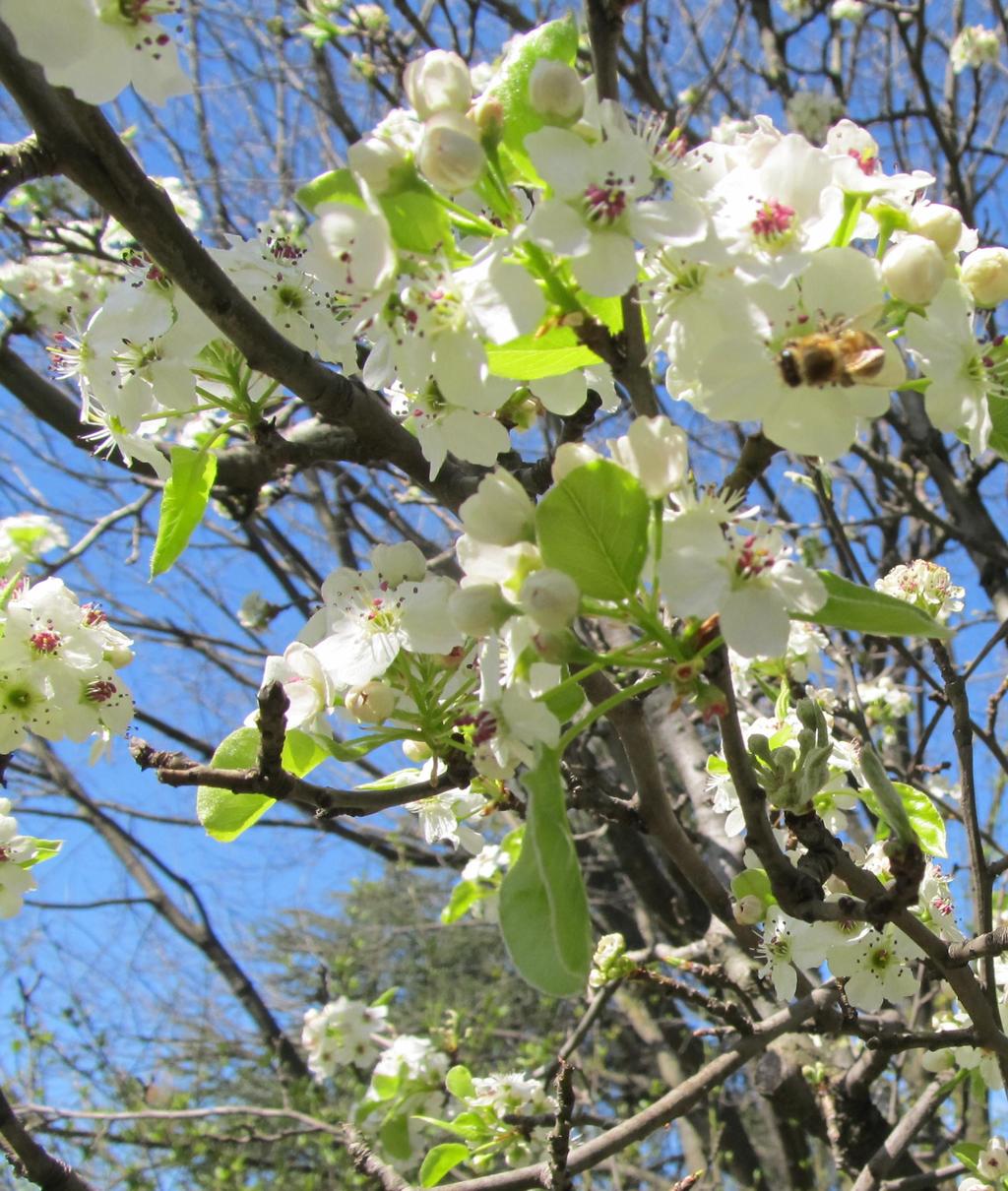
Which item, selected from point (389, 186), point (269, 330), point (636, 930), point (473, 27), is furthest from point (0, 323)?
point (636, 930)

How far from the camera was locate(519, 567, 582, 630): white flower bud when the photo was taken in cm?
77

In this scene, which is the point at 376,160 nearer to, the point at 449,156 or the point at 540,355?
the point at 449,156

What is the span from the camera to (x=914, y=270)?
0.82 metres

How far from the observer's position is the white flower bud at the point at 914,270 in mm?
816

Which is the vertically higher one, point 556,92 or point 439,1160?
point 556,92

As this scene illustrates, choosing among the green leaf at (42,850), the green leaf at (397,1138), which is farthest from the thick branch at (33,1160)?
the green leaf at (397,1138)

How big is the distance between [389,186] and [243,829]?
744 mm

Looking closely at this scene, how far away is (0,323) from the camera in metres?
3.70

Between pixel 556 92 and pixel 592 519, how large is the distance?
35cm

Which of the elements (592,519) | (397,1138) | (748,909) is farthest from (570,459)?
(397,1138)

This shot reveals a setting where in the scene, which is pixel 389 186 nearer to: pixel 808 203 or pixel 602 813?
pixel 808 203

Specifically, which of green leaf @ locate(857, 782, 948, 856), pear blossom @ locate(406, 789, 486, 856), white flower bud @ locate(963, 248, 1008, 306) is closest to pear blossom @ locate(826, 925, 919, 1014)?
green leaf @ locate(857, 782, 948, 856)

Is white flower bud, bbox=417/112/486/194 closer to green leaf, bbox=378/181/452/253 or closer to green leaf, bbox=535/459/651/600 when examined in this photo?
green leaf, bbox=378/181/452/253

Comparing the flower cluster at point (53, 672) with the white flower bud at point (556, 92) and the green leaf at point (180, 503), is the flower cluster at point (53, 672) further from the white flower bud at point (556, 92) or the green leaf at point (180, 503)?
the white flower bud at point (556, 92)
